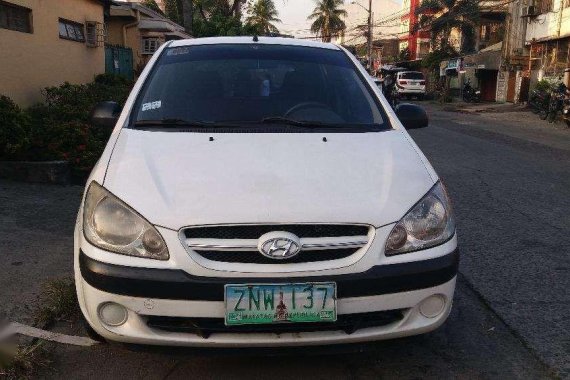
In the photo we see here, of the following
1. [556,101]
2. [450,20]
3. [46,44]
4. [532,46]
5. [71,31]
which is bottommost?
[556,101]

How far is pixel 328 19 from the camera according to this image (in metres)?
60.2

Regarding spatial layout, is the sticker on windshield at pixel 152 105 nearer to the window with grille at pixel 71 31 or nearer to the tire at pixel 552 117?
the window with grille at pixel 71 31

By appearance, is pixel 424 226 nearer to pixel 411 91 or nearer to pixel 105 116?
pixel 105 116

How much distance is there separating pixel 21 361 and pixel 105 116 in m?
1.57

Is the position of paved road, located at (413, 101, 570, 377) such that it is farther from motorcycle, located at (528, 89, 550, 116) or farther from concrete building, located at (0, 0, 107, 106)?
motorcycle, located at (528, 89, 550, 116)

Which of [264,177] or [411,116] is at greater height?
[411,116]

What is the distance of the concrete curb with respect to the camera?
660cm

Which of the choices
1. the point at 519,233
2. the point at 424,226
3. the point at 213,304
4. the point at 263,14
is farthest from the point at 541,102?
the point at 263,14

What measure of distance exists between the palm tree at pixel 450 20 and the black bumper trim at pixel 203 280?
37196 mm

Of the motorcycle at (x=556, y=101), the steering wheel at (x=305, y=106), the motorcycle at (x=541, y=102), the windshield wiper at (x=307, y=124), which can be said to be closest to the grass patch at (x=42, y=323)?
the windshield wiper at (x=307, y=124)

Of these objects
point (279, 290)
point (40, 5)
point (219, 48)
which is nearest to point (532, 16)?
point (40, 5)

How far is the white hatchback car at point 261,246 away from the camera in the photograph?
7.59ft

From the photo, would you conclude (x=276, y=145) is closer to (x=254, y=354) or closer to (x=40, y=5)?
(x=254, y=354)

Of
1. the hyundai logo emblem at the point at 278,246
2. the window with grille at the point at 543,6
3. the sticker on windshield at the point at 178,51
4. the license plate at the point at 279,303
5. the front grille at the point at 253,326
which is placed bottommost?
the front grille at the point at 253,326
